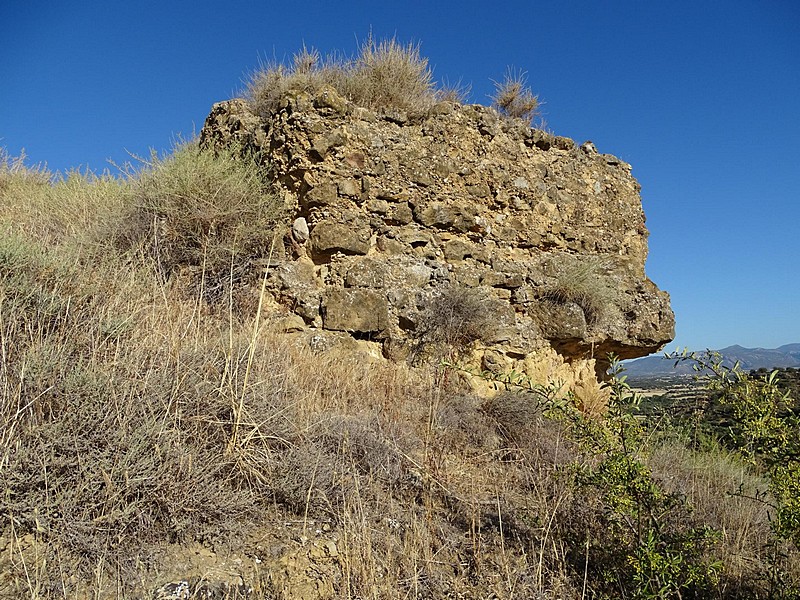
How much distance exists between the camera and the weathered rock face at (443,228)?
15.4 ft

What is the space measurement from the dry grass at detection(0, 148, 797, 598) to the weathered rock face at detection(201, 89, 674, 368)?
3.12ft

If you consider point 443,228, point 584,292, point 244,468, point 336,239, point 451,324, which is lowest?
point 244,468

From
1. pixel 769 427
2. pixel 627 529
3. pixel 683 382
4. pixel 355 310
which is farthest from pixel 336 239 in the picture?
pixel 769 427

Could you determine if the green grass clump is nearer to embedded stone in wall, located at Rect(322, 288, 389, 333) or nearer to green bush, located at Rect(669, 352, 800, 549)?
embedded stone in wall, located at Rect(322, 288, 389, 333)

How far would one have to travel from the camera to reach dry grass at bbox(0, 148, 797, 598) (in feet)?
6.58

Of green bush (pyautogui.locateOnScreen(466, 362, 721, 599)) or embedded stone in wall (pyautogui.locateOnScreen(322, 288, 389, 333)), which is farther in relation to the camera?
embedded stone in wall (pyautogui.locateOnScreen(322, 288, 389, 333))

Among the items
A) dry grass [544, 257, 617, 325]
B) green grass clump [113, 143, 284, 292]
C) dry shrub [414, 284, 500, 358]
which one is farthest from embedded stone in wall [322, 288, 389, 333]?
dry grass [544, 257, 617, 325]

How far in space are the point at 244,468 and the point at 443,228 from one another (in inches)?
129

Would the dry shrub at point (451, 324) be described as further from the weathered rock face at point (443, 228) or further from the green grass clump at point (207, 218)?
the green grass clump at point (207, 218)

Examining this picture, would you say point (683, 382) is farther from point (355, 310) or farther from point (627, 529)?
point (355, 310)

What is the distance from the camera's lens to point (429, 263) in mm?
4945

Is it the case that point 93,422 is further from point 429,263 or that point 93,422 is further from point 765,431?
point 429,263

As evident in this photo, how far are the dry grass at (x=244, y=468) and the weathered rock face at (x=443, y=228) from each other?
3.12 feet

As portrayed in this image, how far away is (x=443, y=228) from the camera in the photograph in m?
5.11
